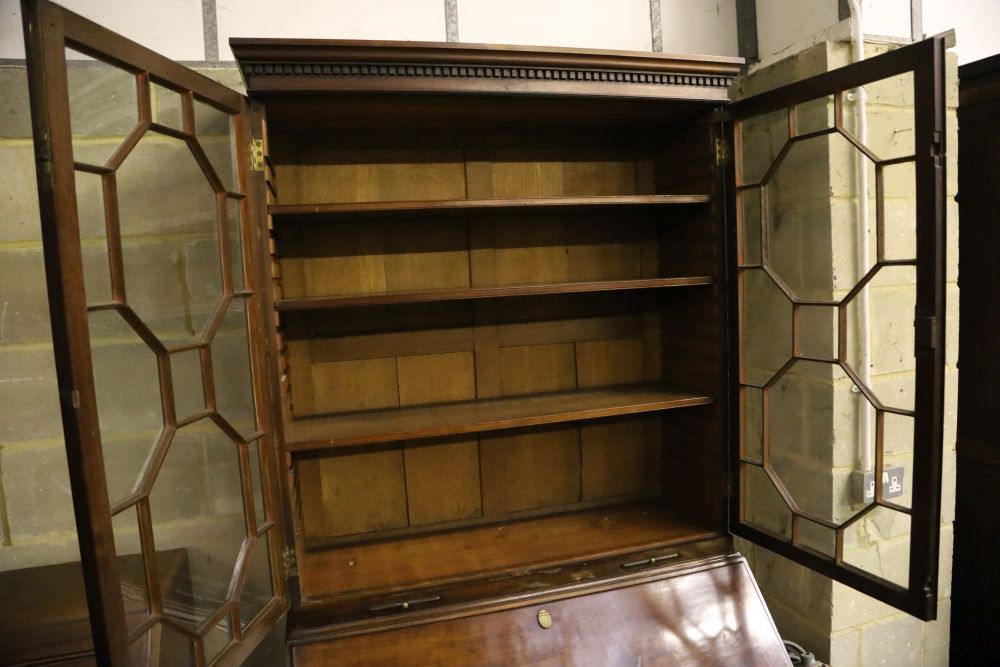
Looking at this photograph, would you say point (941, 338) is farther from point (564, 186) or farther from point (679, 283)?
point (564, 186)

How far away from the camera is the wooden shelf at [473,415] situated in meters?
1.44

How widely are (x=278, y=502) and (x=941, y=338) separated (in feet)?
4.54

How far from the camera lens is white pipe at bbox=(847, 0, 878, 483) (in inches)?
62.4

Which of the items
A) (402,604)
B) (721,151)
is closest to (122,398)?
(402,604)

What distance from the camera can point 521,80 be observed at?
54.1 inches

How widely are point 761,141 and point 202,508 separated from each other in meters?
1.85

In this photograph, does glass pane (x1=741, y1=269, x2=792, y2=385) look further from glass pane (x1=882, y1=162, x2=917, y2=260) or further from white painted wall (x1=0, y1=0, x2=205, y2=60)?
white painted wall (x1=0, y1=0, x2=205, y2=60)

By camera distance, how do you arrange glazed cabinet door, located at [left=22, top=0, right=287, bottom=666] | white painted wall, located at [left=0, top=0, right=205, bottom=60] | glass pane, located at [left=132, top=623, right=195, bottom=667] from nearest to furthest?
glazed cabinet door, located at [left=22, top=0, right=287, bottom=666], glass pane, located at [left=132, top=623, right=195, bottom=667], white painted wall, located at [left=0, top=0, right=205, bottom=60]

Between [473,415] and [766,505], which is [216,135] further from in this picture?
[766,505]

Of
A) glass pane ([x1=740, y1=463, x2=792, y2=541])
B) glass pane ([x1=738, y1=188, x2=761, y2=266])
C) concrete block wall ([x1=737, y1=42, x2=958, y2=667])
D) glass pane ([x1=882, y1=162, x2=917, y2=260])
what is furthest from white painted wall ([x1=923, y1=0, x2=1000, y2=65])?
glass pane ([x1=740, y1=463, x2=792, y2=541])

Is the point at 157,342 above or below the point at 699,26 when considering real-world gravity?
below

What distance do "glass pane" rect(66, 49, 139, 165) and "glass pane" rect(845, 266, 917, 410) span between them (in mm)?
1920

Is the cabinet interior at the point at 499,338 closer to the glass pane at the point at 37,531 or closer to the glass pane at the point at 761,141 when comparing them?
the glass pane at the point at 761,141

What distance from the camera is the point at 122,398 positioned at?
151 centimetres
